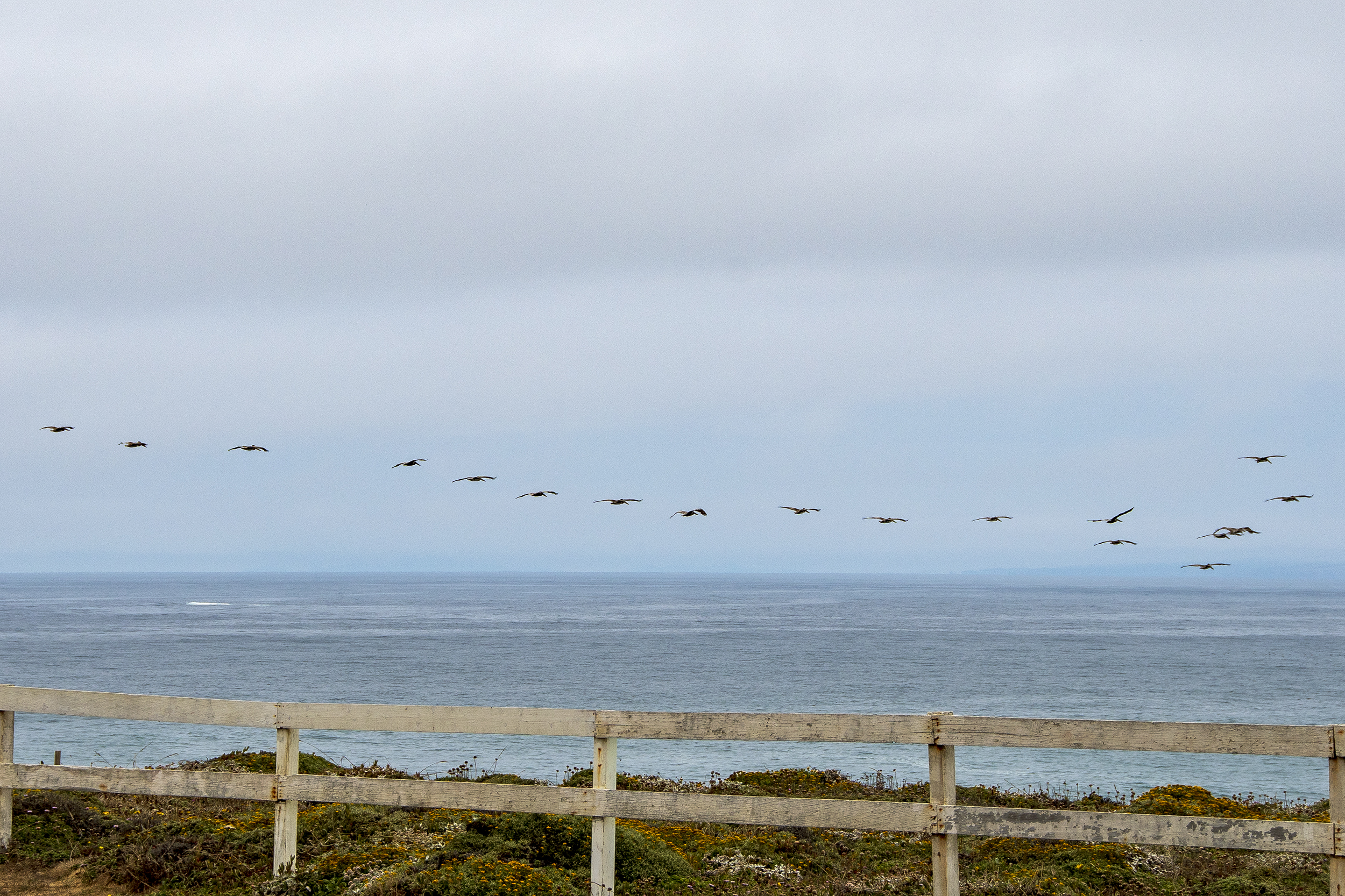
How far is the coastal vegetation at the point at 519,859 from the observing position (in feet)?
30.0

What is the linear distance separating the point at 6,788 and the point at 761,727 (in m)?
7.03

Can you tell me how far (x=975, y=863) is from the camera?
10.8m

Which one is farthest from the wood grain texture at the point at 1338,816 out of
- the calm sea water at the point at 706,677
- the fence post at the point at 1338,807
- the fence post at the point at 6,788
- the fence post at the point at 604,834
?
the calm sea water at the point at 706,677

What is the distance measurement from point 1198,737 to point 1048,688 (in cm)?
6907

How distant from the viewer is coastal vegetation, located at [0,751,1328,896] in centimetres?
914

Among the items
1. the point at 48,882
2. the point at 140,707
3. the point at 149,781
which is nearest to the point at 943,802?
the point at 149,781

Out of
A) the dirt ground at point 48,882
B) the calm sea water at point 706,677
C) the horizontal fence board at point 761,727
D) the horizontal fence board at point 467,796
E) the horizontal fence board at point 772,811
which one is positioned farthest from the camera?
the calm sea water at point 706,677

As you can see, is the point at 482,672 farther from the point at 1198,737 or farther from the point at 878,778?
the point at 1198,737

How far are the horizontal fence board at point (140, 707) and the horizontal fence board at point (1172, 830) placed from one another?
5668 millimetres

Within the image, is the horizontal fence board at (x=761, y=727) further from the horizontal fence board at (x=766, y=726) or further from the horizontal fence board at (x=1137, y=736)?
the horizontal fence board at (x=1137, y=736)

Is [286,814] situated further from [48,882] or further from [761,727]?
[761,727]

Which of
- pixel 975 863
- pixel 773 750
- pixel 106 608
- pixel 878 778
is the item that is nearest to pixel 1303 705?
pixel 773 750

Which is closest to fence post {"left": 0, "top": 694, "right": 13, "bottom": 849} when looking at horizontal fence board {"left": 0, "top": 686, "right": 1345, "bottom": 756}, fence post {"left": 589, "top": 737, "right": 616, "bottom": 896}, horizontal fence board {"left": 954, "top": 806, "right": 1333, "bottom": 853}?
horizontal fence board {"left": 0, "top": 686, "right": 1345, "bottom": 756}

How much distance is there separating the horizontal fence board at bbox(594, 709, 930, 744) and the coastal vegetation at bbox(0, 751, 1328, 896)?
1556 mm
